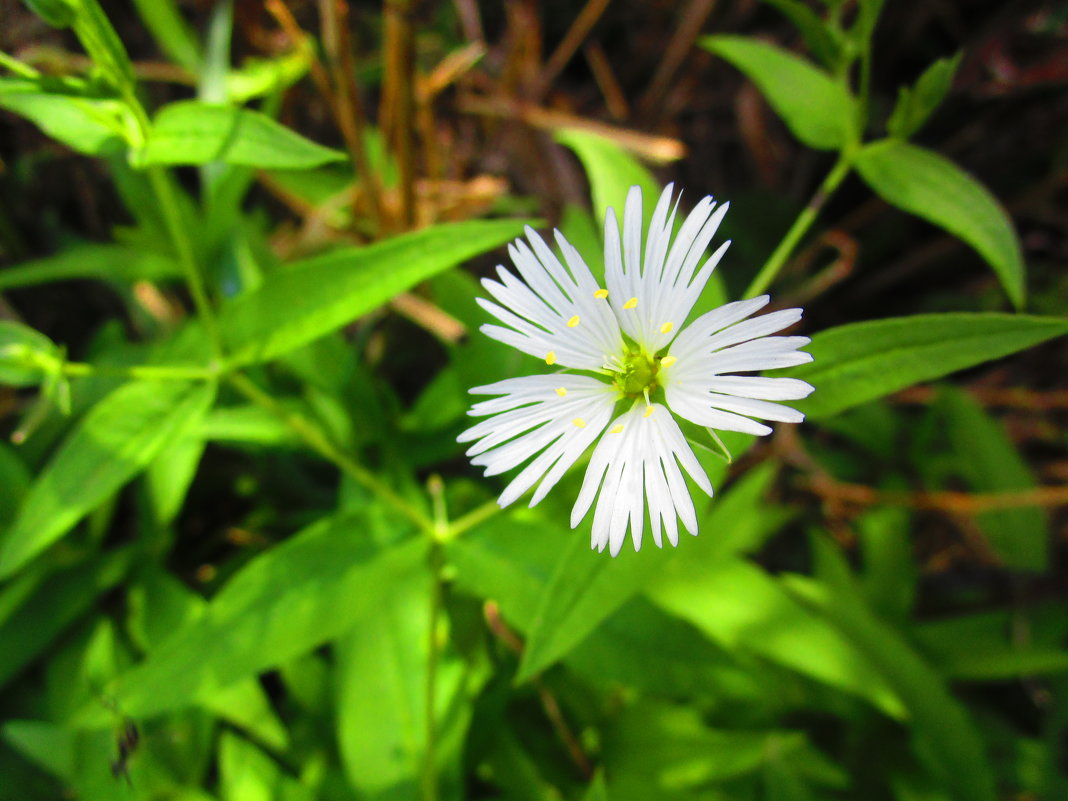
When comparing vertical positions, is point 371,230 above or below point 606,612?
above

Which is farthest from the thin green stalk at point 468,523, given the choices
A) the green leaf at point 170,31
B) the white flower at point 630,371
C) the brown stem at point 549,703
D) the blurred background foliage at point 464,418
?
the green leaf at point 170,31

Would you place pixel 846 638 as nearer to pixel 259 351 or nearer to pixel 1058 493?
pixel 1058 493

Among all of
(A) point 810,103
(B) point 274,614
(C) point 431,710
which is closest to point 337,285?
(B) point 274,614

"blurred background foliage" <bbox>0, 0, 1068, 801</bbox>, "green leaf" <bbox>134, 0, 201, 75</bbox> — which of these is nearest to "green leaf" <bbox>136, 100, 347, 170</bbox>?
"blurred background foliage" <bbox>0, 0, 1068, 801</bbox>

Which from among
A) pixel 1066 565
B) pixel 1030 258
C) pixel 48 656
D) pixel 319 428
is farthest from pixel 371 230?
pixel 1066 565

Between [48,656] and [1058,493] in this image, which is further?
[1058,493]

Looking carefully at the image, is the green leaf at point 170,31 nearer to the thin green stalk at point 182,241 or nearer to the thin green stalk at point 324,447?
the thin green stalk at point 182,241
